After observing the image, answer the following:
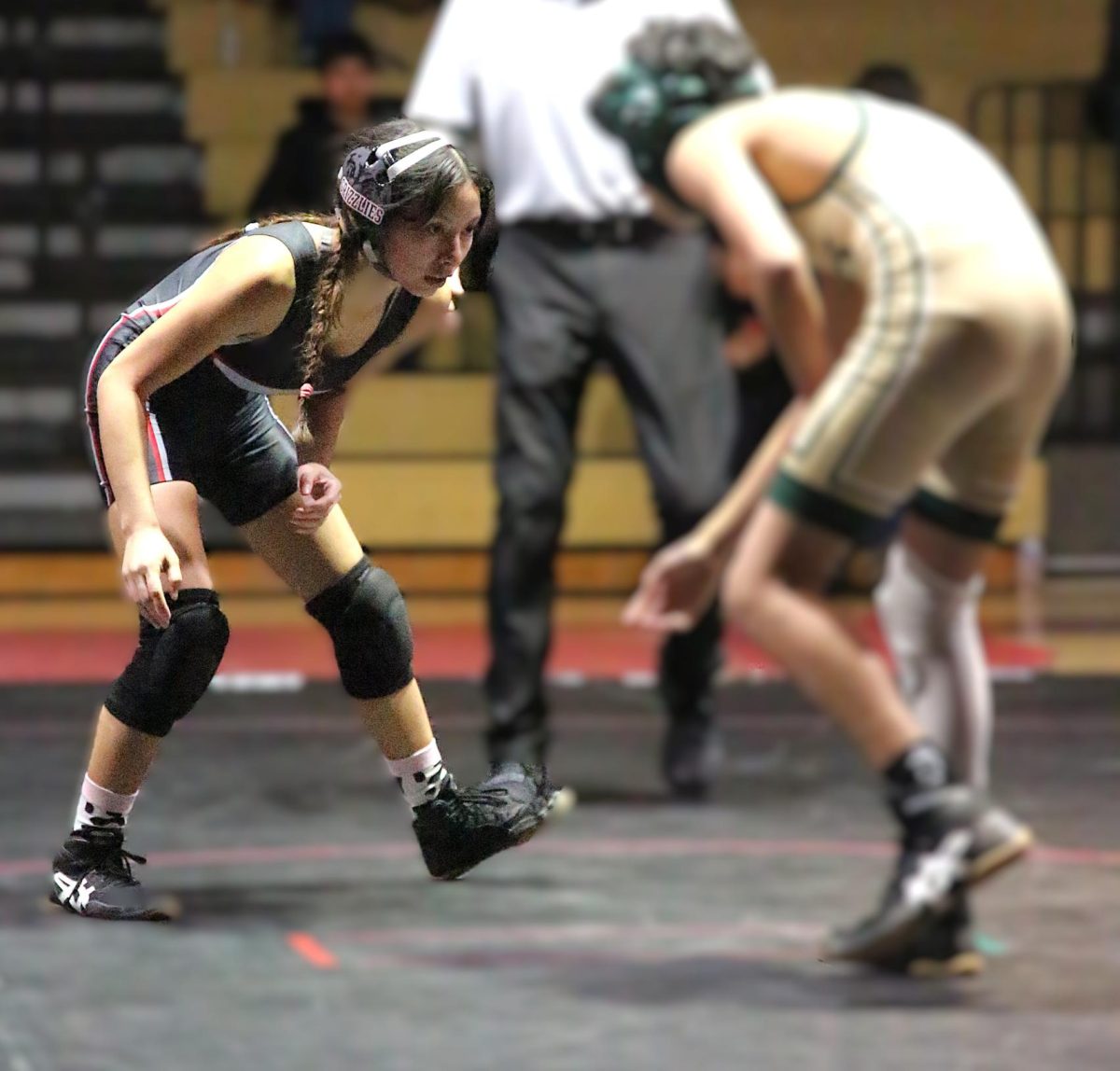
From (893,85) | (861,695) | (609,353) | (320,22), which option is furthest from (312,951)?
(609,353)

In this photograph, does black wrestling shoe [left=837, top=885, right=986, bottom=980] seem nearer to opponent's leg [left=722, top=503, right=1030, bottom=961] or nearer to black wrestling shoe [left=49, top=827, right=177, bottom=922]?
opponent's leg [left=722, top=503, right=1030, bottom=961]

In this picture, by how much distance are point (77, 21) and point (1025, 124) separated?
15.5 metres

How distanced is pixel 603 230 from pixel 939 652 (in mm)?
4217

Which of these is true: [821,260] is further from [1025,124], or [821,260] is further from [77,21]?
[1025,124]

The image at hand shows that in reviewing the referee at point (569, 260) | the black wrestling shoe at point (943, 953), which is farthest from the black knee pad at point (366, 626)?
the black wrestling shoe at point (943, 953)

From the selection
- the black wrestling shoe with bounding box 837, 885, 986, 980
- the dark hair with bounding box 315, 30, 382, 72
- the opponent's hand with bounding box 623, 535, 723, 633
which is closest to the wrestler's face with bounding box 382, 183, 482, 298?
the dark hair with bounding box 315, 30, 382, 72

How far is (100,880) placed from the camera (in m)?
0.60

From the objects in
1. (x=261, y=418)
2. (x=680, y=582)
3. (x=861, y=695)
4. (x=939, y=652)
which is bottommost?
(x=939, y=652)

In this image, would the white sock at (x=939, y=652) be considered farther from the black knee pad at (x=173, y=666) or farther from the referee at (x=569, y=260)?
the black knee pad at (x=173, y=666)

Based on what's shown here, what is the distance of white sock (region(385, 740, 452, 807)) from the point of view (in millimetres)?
614

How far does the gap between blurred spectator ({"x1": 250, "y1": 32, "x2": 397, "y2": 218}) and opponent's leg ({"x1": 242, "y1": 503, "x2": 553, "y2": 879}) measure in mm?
177

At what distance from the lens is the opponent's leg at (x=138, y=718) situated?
57 centimetres

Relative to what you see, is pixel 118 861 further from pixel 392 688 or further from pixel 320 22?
pixel 320 22

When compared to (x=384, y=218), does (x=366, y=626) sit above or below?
below
